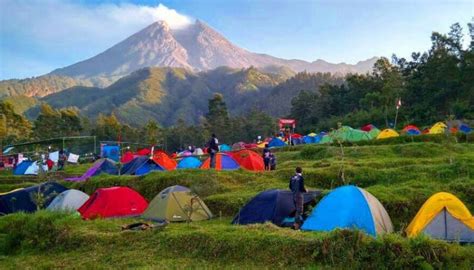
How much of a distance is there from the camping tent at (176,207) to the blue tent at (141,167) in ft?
30.0

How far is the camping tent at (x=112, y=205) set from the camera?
13875mm

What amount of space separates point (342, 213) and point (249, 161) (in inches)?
422

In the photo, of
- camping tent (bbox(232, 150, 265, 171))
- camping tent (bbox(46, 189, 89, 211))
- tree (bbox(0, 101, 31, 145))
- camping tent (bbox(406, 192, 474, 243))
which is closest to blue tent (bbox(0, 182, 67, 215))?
camping tent (bbox(46, 189, 89, 211))

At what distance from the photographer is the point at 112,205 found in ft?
45.9

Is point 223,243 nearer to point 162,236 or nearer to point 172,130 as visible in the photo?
point 162,236

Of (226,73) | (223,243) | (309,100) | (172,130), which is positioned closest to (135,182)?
(223,243)

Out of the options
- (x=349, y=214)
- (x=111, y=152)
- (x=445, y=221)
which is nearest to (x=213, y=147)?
(x=349, y=214)

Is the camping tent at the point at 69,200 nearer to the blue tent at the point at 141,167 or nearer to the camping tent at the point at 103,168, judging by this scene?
the blue tent at the point at 141,167

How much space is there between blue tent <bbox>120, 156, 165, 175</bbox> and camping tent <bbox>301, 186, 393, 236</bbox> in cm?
1308

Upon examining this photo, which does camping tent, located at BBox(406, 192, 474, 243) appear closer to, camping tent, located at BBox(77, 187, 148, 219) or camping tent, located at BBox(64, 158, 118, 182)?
camping tent, located at BBox(77, 187, 148, 219)

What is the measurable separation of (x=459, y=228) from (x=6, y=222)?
959 cm

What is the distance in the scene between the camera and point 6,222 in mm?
10719

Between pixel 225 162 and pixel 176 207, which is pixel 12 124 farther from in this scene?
pixel 176 207

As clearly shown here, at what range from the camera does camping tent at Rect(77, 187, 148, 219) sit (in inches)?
546
